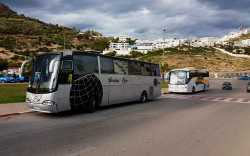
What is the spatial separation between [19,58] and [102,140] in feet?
255

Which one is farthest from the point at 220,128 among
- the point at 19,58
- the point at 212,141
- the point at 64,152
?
the point at 19,58

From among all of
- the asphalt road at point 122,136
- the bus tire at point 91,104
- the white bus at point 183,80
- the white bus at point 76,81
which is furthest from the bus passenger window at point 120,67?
the white bus at point 183,80

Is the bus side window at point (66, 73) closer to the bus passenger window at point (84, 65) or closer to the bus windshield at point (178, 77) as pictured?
the bus passenger window at point (84, 65)

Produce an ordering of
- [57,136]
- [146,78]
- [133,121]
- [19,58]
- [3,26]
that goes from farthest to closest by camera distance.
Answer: [3,26] < [19,58] < [146,78] < [133,121] < [57,136]

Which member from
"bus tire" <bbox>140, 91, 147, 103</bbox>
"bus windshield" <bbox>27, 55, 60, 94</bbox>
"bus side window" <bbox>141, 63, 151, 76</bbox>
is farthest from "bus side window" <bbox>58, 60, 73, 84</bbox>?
"bus tire" <bbox>140, 91, 147, 103</bbox>

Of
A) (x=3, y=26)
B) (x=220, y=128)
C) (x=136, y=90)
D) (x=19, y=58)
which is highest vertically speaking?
(x=3, y=26)

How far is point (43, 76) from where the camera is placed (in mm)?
9781

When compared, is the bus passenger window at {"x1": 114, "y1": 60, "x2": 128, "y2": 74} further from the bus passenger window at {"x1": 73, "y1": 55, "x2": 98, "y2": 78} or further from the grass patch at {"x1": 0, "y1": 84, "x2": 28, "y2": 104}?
the grass patch at {"x1": 0, "y1": 84, "x2": 28, "y2": 104}

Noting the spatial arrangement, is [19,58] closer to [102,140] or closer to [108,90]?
[108,90]

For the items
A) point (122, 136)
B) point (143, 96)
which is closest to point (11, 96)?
point (143, 96)

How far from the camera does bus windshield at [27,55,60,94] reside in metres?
9.52

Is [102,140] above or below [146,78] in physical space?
below

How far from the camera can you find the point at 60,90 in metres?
9.62

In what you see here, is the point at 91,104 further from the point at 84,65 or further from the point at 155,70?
the point at 155,70
